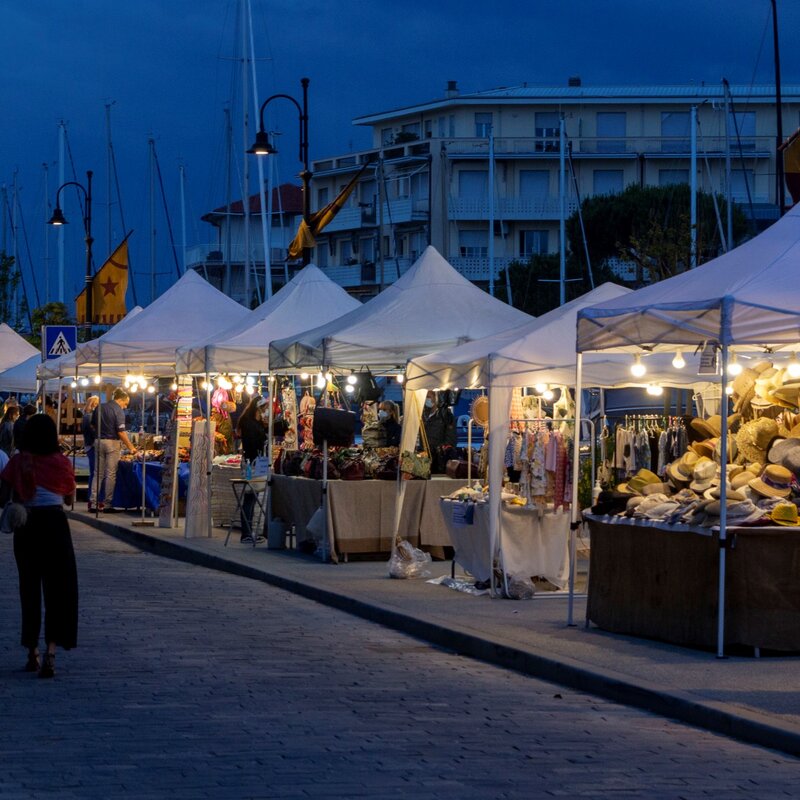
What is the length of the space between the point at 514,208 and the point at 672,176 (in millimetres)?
8885

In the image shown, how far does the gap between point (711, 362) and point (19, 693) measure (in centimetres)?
624

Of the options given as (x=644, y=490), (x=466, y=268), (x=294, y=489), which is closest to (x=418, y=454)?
(x=294, y=489)

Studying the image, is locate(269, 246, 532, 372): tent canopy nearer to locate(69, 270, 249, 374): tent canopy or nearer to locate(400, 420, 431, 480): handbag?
locate(400, 420, 431, 480): handbag

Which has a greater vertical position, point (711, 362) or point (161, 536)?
point (711, 362)

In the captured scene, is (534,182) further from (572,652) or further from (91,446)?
(572,652)

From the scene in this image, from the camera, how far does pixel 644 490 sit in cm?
1428

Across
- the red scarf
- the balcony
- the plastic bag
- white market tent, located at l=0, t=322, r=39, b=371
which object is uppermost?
the balcony

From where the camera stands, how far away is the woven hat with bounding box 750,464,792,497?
1270 centimetres

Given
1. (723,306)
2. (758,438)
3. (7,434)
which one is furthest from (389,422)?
(7,434)

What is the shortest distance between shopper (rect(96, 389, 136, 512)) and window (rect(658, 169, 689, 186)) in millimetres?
58957

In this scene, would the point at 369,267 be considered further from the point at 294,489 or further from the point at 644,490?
the point at 644,490

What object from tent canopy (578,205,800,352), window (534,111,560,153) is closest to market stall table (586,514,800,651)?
tent canopy (578,205,800,352)

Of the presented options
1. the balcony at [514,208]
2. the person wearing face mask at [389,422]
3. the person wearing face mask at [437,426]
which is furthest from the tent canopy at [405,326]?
the balcony at [514,208]

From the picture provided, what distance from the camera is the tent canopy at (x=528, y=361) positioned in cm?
1670
